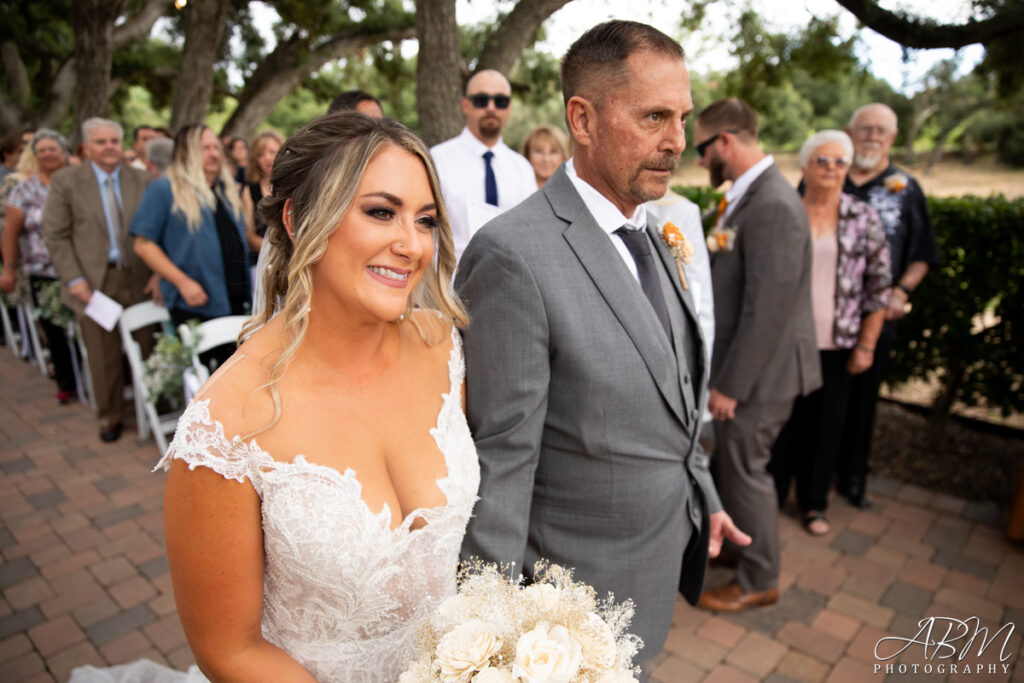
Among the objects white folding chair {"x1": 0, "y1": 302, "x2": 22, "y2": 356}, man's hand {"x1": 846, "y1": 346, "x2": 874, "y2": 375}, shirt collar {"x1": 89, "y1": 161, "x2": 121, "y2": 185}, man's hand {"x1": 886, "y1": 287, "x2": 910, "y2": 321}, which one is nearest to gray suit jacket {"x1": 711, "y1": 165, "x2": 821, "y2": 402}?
man's hand {"x1": 846, "y1": 346, "x2": 874, "y2": 375}

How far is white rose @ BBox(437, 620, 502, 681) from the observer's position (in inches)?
46.9

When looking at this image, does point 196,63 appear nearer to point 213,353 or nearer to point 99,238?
point 99,238

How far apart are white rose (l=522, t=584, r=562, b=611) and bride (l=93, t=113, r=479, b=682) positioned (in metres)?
0.44

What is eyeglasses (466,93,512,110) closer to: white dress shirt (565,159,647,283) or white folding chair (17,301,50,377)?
white dress shirt (565,159,647,283)

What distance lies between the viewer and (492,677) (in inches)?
46.4

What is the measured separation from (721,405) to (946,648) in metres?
1.52

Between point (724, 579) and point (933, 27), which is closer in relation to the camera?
point (724, 579)

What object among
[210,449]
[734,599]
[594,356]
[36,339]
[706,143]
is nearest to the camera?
[210,449]

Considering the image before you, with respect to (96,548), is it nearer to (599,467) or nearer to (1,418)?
(1,418)

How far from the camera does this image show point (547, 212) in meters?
1.87

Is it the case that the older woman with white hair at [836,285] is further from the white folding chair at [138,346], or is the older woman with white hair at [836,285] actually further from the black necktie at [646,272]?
the white folding chair at [138,346]

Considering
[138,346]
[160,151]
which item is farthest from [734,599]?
[160,151]

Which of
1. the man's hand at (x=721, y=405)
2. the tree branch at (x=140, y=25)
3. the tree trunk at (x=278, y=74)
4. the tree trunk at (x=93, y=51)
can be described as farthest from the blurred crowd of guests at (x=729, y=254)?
the tree trunk at (x=278, y=74)

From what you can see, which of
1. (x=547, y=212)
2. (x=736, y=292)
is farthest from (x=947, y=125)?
(x=547, y=212)
